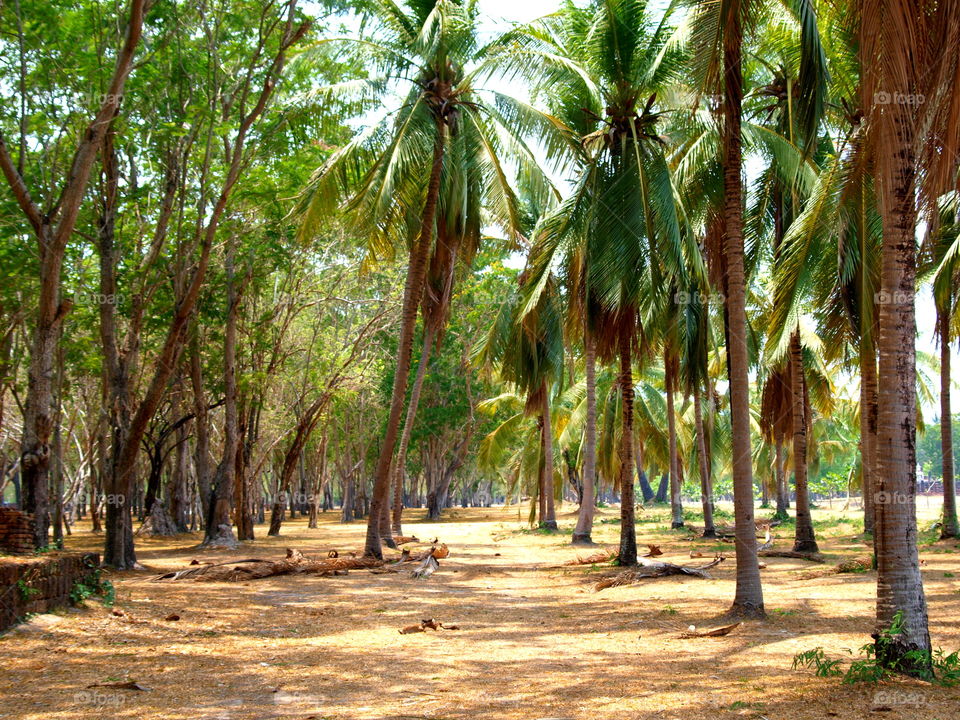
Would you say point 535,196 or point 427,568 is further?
point 535,196

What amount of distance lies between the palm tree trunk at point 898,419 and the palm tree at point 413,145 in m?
9.15

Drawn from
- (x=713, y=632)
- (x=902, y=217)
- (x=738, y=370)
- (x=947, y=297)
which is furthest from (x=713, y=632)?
(x=947, y=297)

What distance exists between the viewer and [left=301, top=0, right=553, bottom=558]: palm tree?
15.6 m

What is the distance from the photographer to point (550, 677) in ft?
24.3

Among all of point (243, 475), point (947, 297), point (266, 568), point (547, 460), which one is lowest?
point (266, 568)

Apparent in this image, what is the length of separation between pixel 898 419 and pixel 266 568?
40.4 feet

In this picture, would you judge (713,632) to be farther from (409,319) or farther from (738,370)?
(409,319)

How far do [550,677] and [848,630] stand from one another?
3373mm

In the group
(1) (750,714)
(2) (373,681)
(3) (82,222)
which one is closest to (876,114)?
(1) (750,714)

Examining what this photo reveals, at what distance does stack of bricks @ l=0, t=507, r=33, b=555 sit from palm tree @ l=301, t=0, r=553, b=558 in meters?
7.47

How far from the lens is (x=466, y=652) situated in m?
8.83

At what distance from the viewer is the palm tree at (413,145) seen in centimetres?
1564

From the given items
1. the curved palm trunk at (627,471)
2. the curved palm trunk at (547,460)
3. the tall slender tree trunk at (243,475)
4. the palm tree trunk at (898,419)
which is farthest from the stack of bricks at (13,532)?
the curved palm trunk at (547,460)

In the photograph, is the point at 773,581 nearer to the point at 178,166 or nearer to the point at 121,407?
the point at 121,407
